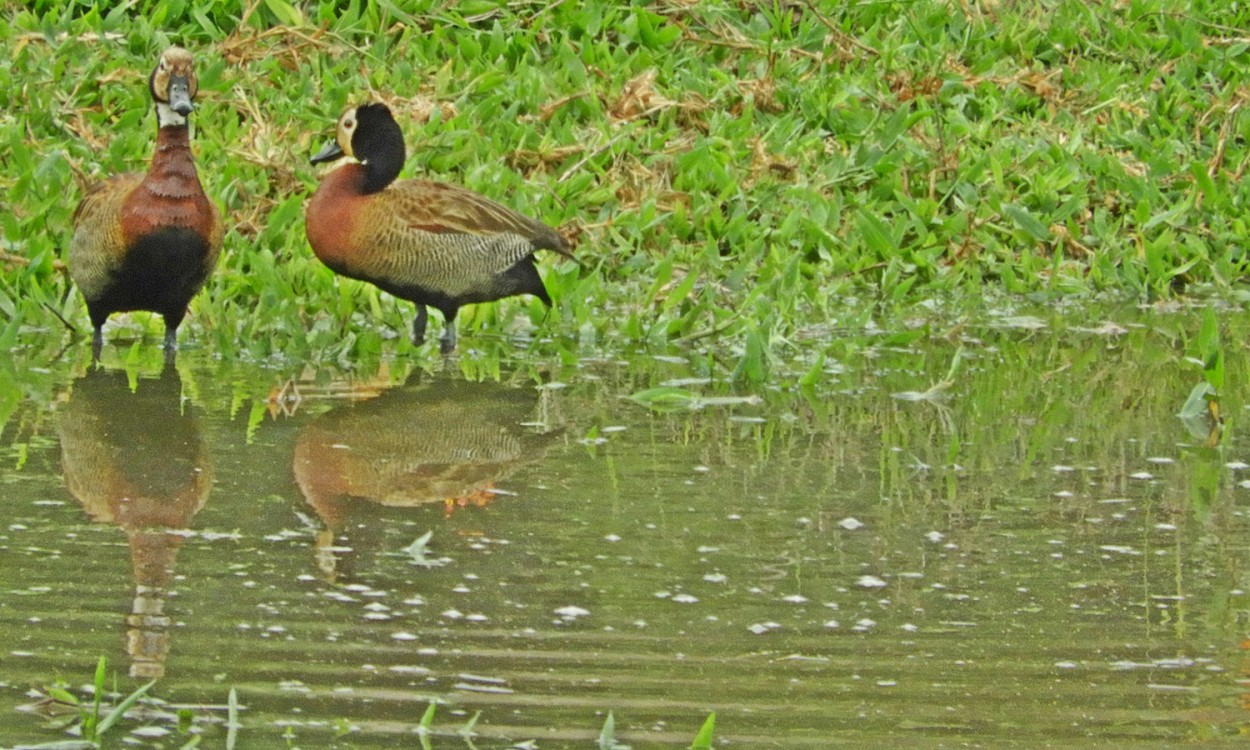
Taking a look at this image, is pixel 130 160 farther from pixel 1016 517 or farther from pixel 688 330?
pixel 1016 517

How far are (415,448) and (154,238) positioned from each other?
158 centimetres

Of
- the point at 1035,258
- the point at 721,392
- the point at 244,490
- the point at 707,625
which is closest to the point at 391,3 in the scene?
the point at 1035,258

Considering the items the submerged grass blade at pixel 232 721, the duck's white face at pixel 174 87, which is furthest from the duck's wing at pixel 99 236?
the submerged grass blade at pixel 232 721

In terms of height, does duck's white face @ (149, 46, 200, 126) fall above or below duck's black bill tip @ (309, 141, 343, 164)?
above

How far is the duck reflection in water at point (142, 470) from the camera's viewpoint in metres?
4.79

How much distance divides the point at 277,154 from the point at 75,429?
11.6ft

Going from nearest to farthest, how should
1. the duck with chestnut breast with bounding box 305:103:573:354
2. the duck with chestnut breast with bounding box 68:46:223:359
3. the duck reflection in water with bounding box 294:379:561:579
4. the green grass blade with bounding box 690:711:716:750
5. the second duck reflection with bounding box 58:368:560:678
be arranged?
the green grass blade with bounding box 690:711:716:750
the second duck reflection with bounding box 58:368:560:678
the duck reflection in water with bounding box 294:379:561:579
the duck with chestnut breast with bounding box 68:46:223:359
the duck with chestnut breast with bounding box 305:103:573:354

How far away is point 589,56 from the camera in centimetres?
1120

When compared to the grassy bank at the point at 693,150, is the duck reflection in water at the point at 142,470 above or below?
below

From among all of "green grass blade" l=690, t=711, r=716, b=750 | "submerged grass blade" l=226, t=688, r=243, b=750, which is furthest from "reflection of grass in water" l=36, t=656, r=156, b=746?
"green grass blade" l=690, t=711, r=716, b=750

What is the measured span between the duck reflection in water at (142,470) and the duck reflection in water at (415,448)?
12.9 inches

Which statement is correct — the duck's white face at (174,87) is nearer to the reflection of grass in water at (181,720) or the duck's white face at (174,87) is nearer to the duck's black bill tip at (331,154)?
the duck's black bill tip at (331,154)

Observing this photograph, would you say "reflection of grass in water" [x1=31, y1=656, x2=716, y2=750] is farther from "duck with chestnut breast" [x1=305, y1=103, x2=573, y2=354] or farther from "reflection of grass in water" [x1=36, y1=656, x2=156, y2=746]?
"duck with chestnut breast" [x1=305, y1=103, x2=573, y2=354]

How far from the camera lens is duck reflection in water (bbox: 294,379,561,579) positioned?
231 inches
